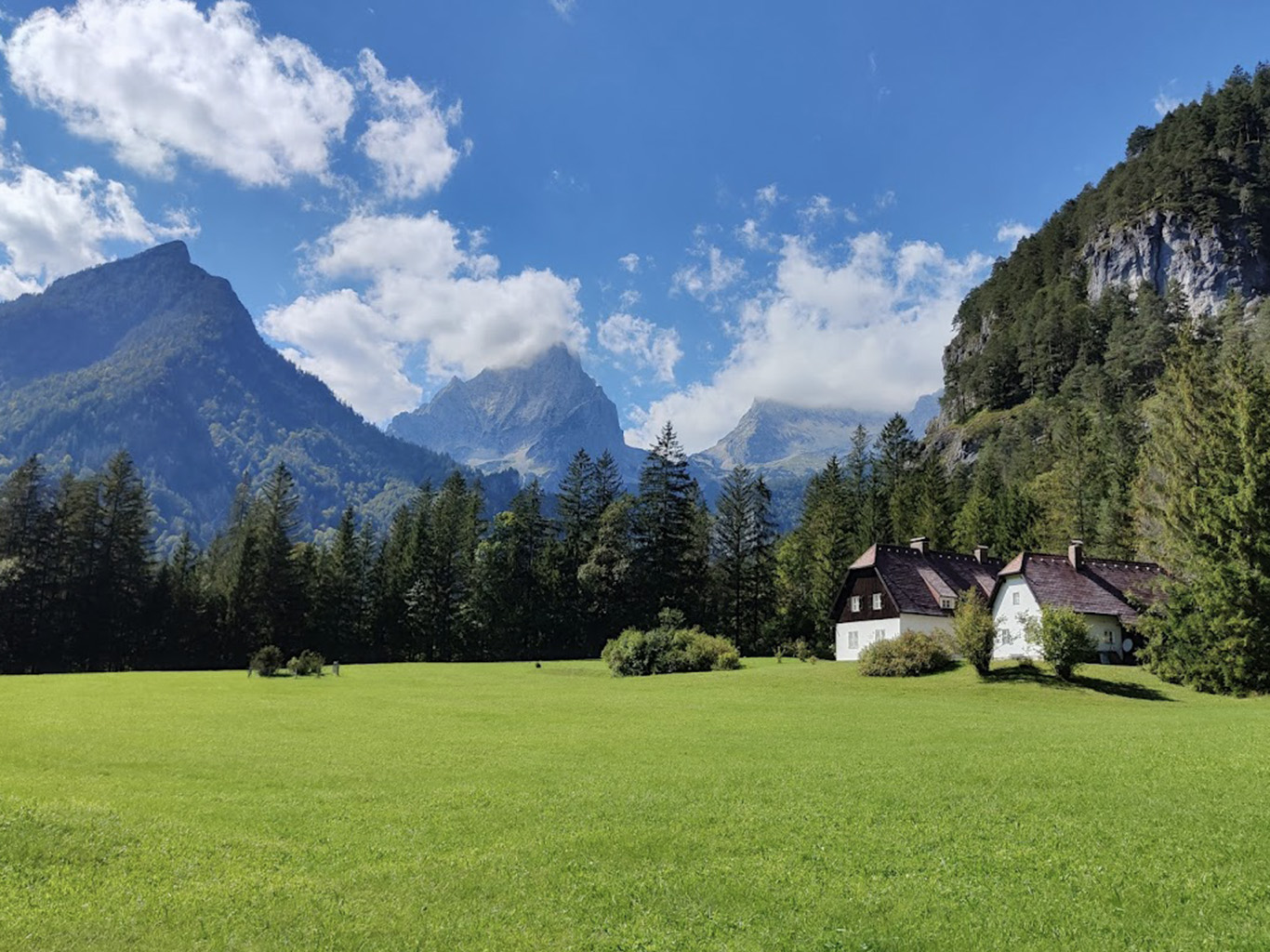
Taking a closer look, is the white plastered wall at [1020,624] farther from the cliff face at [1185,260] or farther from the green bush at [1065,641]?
the cliff face at [1185,260]

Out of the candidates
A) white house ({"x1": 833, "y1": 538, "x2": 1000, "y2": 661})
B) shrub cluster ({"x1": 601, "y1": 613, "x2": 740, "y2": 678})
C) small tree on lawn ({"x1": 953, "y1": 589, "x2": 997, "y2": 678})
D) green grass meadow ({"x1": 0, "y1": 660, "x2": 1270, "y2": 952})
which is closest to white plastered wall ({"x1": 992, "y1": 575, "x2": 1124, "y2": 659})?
white house ({"x1": 833, "y1": 538, "x2": 1000, "y2": 661})

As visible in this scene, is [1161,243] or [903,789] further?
[1161,243]

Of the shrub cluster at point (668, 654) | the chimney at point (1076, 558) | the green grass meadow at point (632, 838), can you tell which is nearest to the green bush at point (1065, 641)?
the green grass meadow at point (632, 838)

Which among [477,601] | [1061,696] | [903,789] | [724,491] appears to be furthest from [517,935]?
[724,491]

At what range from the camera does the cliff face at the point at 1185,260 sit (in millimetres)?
127562

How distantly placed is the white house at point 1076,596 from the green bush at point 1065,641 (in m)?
9.01

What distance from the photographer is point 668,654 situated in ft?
173

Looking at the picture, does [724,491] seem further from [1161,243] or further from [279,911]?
[1161,243]

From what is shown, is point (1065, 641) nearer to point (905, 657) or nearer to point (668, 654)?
point (905, 657)

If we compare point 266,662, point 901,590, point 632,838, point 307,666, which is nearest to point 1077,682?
point 901,590

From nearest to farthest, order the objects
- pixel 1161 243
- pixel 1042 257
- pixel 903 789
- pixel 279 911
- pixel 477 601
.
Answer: pixel 279 911, pixel 903 789, pixel 477 601, pixel 1161 243, pixel 1042 257

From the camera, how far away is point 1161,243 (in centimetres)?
13550

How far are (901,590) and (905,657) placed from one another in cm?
1252

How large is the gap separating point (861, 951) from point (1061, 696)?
3133 cm
